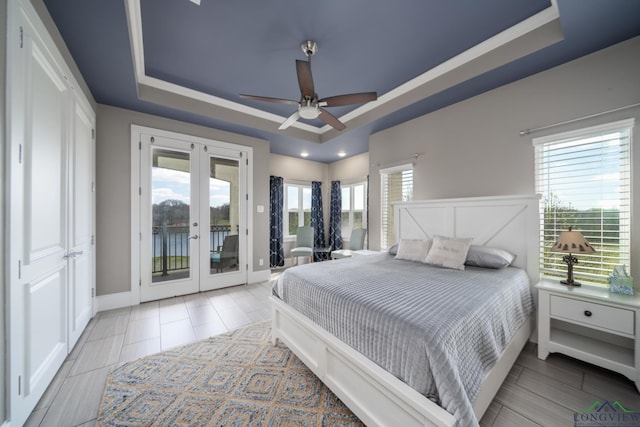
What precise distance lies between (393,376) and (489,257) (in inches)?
69.2

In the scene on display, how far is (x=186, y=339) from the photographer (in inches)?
95.3

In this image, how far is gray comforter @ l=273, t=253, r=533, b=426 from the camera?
1084mm

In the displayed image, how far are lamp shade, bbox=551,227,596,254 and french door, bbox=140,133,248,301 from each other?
409 centimetres

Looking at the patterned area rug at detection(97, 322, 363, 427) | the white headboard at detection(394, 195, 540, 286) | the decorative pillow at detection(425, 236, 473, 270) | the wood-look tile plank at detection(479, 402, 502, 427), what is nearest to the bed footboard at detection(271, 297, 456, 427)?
the patterned area rug at detection(97, 322, 363, 427)

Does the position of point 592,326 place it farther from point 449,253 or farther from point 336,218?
point 336,218

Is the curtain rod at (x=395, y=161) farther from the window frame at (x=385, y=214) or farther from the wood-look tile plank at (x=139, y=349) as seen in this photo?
the wood-look tile plank at (x=139, y=349)

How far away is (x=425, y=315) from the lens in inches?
49.4

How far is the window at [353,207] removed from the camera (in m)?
5.51

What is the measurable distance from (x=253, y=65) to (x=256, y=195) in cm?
222

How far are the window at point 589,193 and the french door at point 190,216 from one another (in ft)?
13.5

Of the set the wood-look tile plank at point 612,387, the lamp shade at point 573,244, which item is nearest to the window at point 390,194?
the lamp shade at point 573,244

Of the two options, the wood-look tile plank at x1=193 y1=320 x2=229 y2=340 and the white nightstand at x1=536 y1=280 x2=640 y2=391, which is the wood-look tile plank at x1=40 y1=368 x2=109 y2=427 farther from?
the white nightstand at x1=536 y1=280 x2=640 y2=391

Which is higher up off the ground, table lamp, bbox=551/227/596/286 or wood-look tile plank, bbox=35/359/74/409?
table lamp, bbox=551/227/596/286

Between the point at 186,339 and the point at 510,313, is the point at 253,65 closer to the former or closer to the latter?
the point at 186,339
